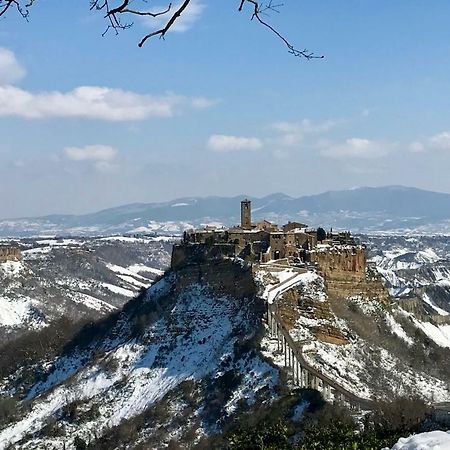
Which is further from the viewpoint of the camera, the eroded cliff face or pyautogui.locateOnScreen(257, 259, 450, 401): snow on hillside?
the eroded cliff face

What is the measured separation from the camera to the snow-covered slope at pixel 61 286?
102 m

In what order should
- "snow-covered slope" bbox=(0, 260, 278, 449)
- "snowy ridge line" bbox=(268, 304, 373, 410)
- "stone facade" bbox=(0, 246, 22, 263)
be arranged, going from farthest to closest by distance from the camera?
"stone facade" bbox=(0, 246, 22, 263)
"snow-covered slope" bbox=(0, 260, 278, 449)
"snowy ridge line" bbox=(268, 304, 373, 410)

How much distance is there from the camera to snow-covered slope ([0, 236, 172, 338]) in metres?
102

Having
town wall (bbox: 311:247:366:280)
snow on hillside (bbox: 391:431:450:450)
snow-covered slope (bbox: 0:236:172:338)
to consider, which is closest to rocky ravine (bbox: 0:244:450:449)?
town wall (bbox: 311:247:366:280)

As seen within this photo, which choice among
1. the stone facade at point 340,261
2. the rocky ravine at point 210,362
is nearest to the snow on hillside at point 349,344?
the rocky ravine at point 210,362

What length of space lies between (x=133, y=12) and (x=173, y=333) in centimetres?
4183

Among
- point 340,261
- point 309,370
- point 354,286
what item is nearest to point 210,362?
point 309,370

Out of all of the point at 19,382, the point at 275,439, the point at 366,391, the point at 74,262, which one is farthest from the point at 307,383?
the point at 74,262

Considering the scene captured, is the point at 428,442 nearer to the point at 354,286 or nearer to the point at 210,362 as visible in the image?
the point at 210,362

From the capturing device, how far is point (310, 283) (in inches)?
1873

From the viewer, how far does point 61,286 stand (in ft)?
424

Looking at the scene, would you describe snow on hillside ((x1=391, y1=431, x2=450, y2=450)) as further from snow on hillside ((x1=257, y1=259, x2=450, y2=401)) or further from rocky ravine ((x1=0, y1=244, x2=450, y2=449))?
snow on hillside ((x1=257, y1=259, x2=450, y2=401))

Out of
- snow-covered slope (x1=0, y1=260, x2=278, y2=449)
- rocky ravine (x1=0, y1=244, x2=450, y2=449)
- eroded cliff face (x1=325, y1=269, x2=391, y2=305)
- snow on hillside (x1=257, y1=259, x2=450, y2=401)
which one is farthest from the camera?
eroded cliff face (x1=325, y1=269, x2=391, y2=305)

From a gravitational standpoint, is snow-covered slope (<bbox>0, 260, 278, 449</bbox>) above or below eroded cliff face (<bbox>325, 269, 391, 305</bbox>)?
below
